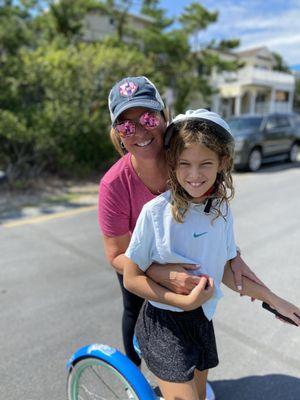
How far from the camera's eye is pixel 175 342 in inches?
65.0

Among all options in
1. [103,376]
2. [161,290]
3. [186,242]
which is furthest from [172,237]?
[103,376]

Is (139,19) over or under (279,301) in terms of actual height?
over

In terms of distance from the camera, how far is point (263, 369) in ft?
8.51

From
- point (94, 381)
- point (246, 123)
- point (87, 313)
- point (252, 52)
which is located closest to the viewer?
point (94, 381)

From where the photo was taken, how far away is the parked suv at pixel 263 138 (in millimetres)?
10633

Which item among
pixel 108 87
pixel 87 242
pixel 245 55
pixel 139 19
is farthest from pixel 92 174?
pixel 245 55

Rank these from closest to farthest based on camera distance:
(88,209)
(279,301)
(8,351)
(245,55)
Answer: (279,301), (8,351), (88,209), (245,55)

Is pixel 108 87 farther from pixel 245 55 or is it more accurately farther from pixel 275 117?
pixel 245 55

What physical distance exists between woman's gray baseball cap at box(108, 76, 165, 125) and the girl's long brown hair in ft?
0.61

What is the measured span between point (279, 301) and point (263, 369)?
114cm

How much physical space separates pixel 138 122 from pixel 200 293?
0.76 m

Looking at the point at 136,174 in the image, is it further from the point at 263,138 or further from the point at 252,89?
the point at 252,89

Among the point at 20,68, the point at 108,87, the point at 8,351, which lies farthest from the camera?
the point at 108,87

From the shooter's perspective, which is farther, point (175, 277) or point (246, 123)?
point (246, 123)
